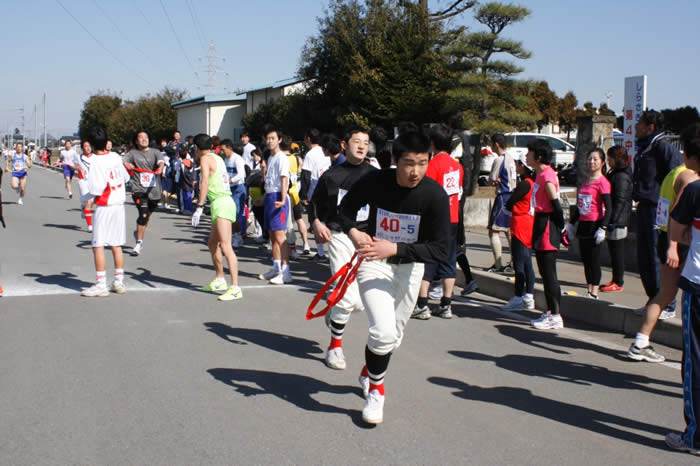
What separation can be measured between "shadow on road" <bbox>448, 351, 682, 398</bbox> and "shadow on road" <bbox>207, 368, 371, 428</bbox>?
1481 millimetres

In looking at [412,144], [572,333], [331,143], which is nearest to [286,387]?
[412,144]

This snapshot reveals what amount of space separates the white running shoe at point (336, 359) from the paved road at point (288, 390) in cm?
14

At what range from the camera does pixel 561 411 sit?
4.58 metres

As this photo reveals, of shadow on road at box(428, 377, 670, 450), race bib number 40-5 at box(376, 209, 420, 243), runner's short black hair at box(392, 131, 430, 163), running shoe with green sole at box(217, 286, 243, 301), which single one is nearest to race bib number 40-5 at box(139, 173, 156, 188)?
running shoe with green sole at box(217, 286, 243, 301)

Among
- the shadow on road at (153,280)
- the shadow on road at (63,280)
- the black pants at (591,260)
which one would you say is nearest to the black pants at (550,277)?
the black pants at (591,260)

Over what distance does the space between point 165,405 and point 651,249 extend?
4.68 meters

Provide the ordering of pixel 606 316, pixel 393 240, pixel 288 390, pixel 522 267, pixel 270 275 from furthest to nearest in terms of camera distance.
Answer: pixel 270 275 < pixel 522 267 < pixel 606 316 < pixel 288 390 < pixel 393 240

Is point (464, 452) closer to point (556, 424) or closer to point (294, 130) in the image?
point (556, 424)

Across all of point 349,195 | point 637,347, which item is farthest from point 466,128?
point 349,195

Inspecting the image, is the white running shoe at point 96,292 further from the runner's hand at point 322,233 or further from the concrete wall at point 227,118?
the concrete wall at point 227,118

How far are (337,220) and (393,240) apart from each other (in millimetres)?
1630

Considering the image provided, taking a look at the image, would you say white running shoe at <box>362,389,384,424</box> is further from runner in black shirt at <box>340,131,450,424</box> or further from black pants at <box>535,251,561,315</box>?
black pants at <box>535,251,561,315</box>

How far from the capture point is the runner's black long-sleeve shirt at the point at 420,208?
13.5 feet

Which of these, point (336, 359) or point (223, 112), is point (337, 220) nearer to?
point (336, 359)
